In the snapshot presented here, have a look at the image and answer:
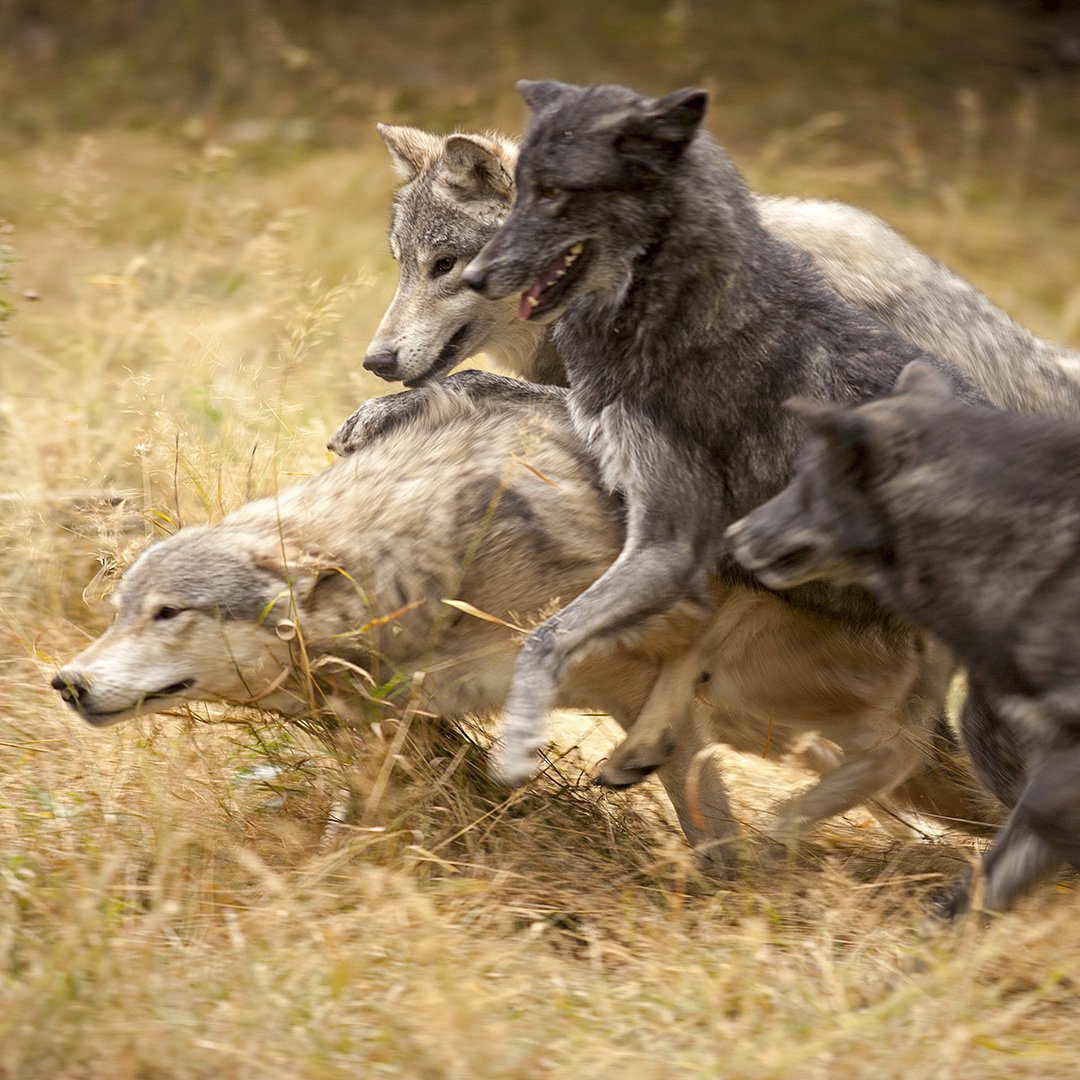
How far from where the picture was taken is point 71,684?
3.89 metres

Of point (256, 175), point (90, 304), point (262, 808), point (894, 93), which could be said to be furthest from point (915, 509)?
point (894, 93)

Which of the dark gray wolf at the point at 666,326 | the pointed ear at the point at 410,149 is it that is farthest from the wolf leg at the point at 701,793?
the pointed ear at the point at 410,149

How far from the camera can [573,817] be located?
4.32m

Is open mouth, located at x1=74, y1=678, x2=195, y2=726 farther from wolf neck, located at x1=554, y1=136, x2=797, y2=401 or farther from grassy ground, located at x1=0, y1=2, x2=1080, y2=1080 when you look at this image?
wolf neck, located at x1=554, y1=136, x2=797, y2=401

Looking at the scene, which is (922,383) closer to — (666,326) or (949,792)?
(666,326)

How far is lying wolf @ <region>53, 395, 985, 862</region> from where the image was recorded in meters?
4.06

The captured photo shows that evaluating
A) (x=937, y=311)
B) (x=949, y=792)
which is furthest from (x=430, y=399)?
(x=949, y=792)

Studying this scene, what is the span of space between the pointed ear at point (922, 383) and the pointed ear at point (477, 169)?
69.4 inches

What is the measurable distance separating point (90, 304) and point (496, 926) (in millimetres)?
5209

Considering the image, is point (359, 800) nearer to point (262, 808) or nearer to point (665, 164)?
point (262, 808)

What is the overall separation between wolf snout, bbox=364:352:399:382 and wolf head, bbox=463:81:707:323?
2.69 ft

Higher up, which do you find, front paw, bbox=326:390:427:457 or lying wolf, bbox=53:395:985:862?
front paw, bbox=326:390:427:457

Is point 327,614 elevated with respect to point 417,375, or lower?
lower

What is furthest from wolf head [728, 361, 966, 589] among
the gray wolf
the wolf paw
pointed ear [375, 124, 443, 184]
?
pointed ear [375, 124, 443, 184]
